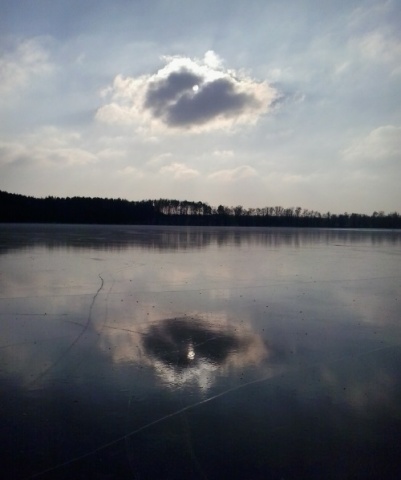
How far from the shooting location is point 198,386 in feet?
14.6

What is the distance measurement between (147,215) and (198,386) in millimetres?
123612

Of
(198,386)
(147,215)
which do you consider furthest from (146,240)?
(147,215)

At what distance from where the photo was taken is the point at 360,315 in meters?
7.82

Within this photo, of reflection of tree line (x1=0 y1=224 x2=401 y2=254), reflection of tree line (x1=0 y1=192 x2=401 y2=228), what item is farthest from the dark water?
reflection of tree line (x1=0 y1=192 x2=401 y2=228)

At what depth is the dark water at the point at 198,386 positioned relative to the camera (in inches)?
126

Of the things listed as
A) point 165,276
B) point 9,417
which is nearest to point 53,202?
point 165,276

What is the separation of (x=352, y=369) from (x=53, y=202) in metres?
118

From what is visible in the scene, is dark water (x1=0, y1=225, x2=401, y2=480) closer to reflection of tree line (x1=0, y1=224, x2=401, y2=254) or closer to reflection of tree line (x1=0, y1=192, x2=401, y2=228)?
reflection of tree line (x1=0, y1=224, x2=401, y2=254)

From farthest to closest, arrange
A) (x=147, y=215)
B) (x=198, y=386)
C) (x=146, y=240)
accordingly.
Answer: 1. (x=147, y=215)
2. (x=146, y=240)
3. (x=198, y=386)

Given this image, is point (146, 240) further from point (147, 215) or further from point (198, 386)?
point (147, 215)

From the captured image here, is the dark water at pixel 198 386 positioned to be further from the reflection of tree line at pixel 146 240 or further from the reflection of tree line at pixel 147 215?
the reflection of tree line at pixel 147 215

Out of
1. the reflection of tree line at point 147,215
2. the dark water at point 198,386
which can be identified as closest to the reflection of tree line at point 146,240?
the dark water at point 198,386

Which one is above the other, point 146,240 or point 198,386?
point 146,240

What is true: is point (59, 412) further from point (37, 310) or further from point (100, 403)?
point (37, 310)
